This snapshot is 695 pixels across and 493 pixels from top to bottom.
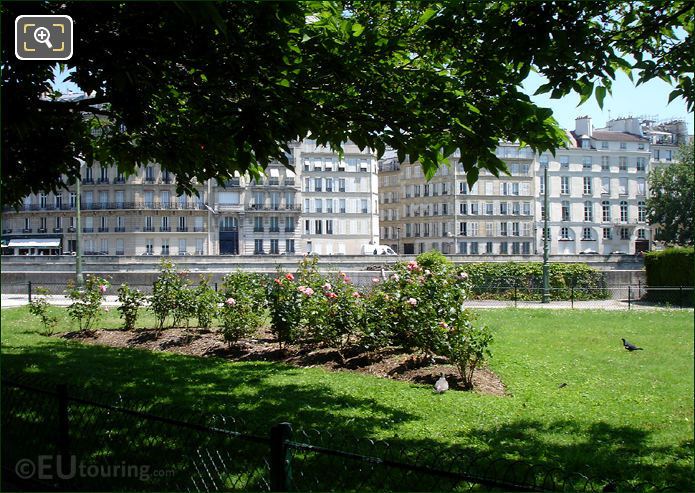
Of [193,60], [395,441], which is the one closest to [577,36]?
[193,60]

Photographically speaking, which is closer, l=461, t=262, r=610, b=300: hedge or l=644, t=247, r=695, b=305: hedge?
l=644, t=247, r=695, b=305: hedge

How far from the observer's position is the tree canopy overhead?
17.3 feet

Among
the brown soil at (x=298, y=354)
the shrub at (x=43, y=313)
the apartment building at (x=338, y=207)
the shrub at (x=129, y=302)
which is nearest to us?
the brown soil at (x=298, y=354)

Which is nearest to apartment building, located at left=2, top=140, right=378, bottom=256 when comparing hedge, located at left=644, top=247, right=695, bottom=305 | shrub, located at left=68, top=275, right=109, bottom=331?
shrub, located at left=68, top=275, right=109, bottom=331

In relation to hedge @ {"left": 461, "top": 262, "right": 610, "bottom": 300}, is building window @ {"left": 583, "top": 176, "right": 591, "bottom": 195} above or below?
above

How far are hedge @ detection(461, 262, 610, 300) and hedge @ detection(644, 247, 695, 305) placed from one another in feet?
6.83

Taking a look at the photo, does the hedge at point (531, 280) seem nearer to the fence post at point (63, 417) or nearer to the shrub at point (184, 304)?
the shrub at point (184, 304)

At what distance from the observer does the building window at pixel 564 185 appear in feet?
207

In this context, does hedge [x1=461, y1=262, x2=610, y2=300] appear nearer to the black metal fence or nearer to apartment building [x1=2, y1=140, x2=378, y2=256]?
apartment building [x1=2, y1=140, x2=378, y2=256]

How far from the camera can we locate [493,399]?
822 centimetres

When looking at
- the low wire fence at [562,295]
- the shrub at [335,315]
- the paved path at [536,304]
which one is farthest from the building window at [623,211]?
the shrub at [335,315]

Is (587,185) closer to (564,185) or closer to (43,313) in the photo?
(564,185)

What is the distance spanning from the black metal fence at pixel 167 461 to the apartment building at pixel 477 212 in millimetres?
59655

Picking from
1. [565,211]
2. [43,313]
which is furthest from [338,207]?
[43,313]
